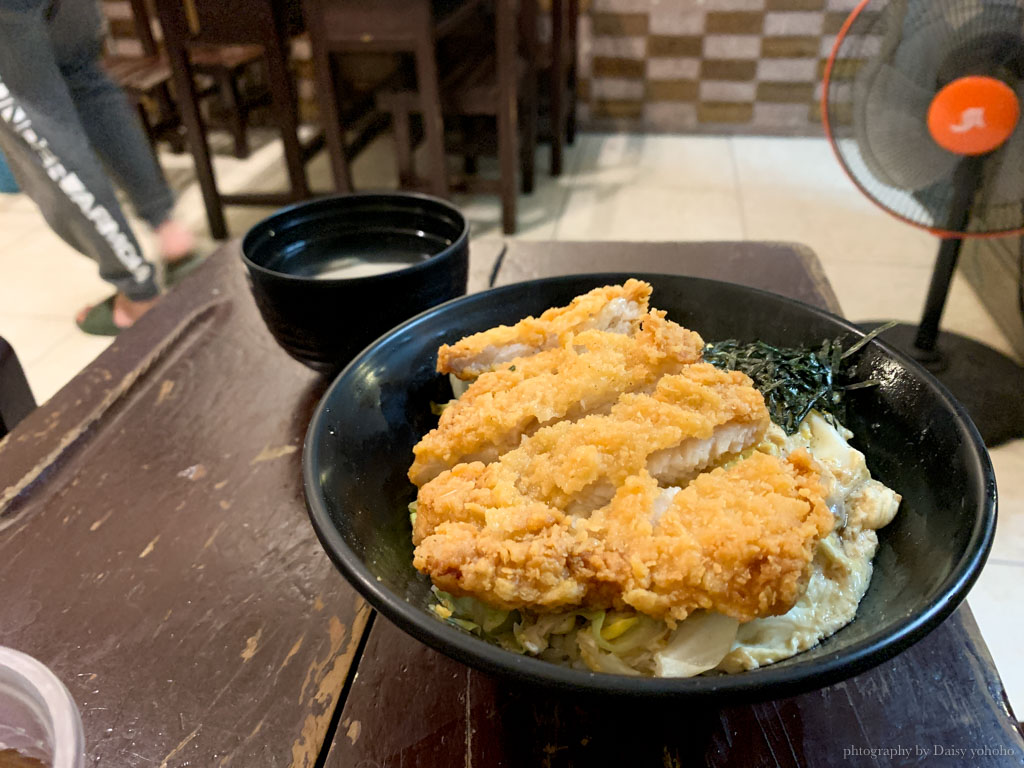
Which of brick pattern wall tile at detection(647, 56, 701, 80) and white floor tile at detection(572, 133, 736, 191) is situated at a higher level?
brick pattern wall tile at detection(647, 56, 701, 80)

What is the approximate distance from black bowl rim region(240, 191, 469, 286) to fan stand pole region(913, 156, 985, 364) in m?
1.37

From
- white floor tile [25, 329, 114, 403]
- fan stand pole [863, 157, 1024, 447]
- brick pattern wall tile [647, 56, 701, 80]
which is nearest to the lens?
fan stand pole [863, 157, 1024, 447]

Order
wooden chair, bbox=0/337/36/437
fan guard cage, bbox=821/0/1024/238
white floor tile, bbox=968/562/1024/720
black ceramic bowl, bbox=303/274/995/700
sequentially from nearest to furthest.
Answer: black ceramic bowl, bbox=303/274/995/700
wooden chair, bbox=0/337/36/437
white floor tile, bbox=968/562/1024/720
fan guard cage, bbox=821/0/1024/238

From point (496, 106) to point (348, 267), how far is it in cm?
204

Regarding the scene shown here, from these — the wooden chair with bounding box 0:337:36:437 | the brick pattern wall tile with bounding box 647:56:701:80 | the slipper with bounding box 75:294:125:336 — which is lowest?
the slipper with bounding box 75:294:125:336

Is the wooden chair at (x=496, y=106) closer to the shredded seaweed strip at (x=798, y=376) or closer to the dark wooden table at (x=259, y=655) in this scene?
the dark wooden table at (x=259, y=655)

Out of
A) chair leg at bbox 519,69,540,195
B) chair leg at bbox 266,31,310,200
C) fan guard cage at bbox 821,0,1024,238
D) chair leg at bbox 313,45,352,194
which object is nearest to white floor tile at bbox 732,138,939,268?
chair leg at bbox 519,69,540,195

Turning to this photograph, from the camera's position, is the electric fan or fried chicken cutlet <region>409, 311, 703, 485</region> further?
the electric fan

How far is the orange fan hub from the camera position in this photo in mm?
1590

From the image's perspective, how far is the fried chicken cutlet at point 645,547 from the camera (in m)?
0.57

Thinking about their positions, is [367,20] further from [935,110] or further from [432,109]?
[935,110]

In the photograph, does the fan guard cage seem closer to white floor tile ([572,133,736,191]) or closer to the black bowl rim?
the black bowl rim

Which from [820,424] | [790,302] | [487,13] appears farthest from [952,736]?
[487,13]

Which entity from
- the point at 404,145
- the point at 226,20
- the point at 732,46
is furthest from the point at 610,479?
the point at 732,46
